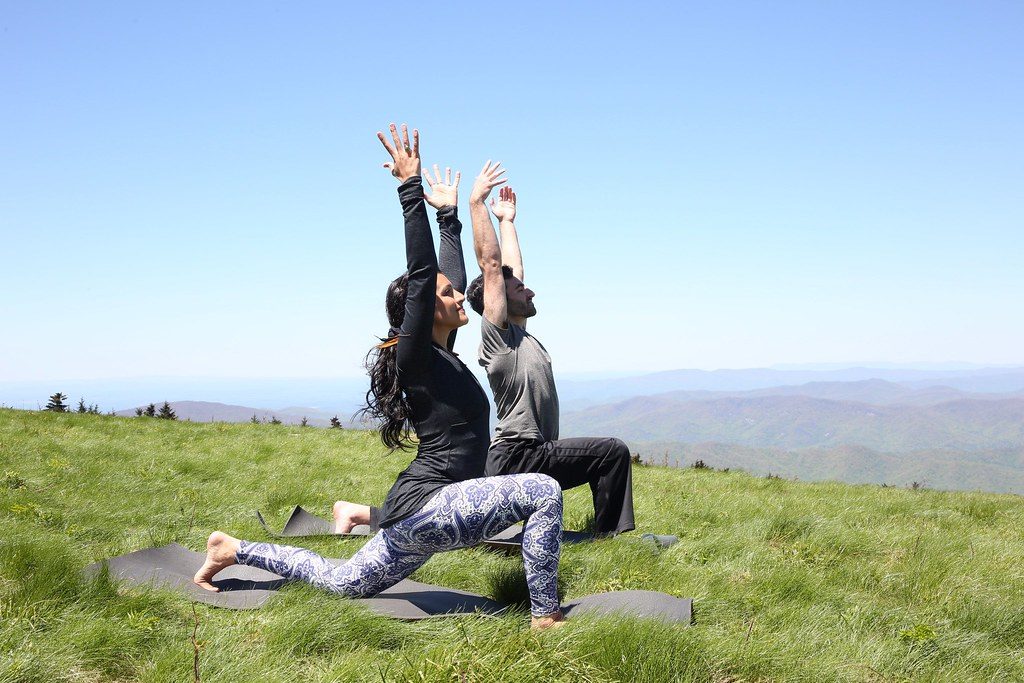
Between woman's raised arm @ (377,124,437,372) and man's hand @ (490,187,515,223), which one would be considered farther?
man's hand @ (490,187,515,223)

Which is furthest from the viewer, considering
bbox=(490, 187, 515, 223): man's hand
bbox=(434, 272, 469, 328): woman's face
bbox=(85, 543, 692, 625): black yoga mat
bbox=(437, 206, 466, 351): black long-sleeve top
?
bbox=(490, 187, 515, 223): man's hand

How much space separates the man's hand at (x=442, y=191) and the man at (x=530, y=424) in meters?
1.15

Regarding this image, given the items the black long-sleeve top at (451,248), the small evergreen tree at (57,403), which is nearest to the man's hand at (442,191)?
the black long-sleeve top at (451,248)

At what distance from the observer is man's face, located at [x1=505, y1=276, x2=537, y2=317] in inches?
265

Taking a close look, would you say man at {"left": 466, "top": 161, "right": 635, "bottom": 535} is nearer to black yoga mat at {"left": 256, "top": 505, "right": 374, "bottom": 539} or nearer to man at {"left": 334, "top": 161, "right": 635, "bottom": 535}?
man at {"left": 334, "top": 161, "right": 635, "bottom": 535}

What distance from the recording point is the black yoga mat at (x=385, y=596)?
447cm

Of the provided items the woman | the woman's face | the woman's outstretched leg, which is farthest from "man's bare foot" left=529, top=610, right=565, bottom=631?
the woman's face

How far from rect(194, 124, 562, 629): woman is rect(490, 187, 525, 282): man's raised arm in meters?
2.07

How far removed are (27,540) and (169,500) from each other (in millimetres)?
3932

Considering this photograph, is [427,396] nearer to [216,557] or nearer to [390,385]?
[390,385]

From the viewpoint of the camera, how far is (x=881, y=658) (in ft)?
13.5

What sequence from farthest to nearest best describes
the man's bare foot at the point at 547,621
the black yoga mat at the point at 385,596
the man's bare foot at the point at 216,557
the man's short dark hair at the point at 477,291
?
the man's short dark hair at the point at 477,291, the man's bare foot at the point at 216,557, the black yoga mat at the point at 385,596, the man's bare foot at the point at 547,621

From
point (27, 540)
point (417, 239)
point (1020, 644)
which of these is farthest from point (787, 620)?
→ point (27, 540)

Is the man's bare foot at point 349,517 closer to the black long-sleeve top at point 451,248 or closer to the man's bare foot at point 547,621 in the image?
the black long-sleeve top at point 451,248
